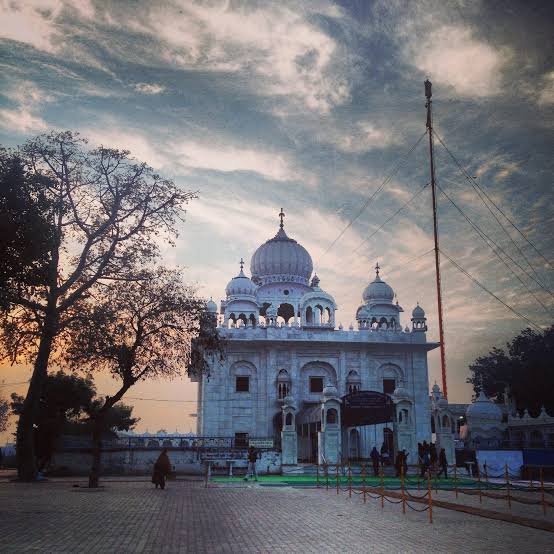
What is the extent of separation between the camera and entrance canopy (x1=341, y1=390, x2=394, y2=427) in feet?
105

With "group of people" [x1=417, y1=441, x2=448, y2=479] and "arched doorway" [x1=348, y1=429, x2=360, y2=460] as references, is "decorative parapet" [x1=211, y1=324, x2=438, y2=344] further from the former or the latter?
"group of people" [x1=417, y1=441, x2=448, y2=479]

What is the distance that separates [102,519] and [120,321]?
11.9 metres

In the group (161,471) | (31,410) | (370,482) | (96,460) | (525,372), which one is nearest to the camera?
(161,471)

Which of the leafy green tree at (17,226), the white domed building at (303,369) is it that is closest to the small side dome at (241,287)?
the white domed building at (303,369)

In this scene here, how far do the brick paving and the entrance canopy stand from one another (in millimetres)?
13643

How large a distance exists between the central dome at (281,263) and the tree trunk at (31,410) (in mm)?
30351

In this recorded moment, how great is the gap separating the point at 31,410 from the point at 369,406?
1672 cm

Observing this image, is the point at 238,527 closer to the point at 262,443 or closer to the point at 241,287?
the point at 262,443

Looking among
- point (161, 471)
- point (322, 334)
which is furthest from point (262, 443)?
point (161, 471)

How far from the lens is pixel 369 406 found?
32.1m

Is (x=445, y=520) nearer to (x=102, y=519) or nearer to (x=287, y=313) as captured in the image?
(x=102, y=519)

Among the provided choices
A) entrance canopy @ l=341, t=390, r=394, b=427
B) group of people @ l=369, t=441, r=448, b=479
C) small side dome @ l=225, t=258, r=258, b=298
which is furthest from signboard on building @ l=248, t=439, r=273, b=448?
small side dome @ l=225, t=258, r=258, b=298

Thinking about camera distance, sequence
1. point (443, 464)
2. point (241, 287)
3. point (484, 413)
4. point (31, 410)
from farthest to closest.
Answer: point (241, 287) → point (484, 413) → point (443, 464) → point (31, 410)

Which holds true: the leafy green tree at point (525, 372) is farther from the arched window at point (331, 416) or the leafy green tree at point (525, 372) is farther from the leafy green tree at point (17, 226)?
the leafy green tree at point (17, 226)
